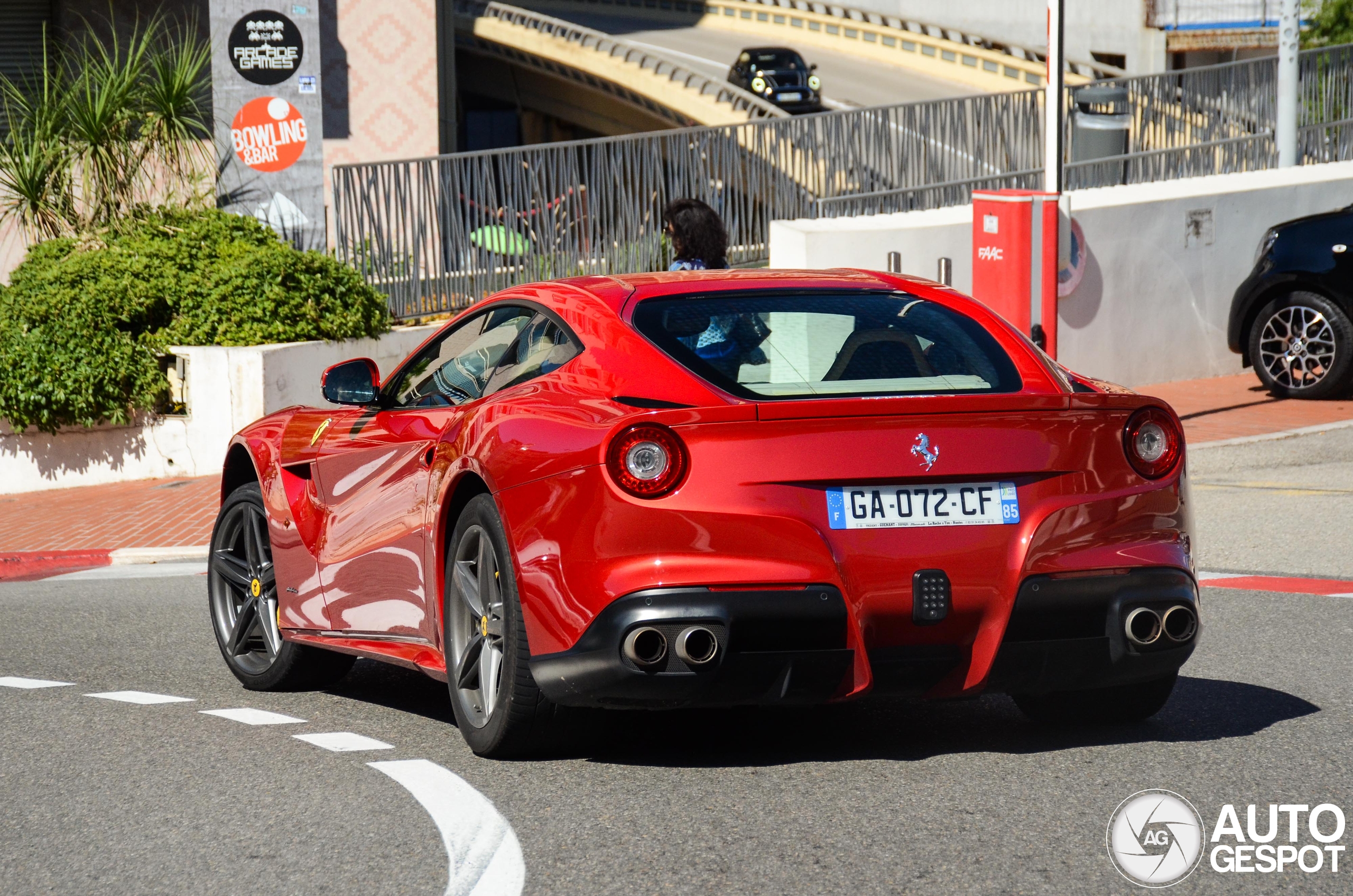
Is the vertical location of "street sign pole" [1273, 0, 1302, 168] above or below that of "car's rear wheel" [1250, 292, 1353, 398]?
above

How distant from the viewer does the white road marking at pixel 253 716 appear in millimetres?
6246

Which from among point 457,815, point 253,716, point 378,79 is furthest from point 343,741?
point 378,79

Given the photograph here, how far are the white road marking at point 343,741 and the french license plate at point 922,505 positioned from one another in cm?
174

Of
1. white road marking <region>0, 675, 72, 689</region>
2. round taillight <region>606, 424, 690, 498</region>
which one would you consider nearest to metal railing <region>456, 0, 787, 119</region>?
white road marking <region>0, 675, 72, 689</region>

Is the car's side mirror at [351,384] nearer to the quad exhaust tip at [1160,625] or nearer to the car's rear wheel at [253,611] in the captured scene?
the car's rear wheel at [253,611]

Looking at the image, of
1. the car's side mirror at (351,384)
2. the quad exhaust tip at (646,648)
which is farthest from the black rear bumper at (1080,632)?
the car's side mirror at (351,384)

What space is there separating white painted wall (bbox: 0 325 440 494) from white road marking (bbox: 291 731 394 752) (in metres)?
8.40

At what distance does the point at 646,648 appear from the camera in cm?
479

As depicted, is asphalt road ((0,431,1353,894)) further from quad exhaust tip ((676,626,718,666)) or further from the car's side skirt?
quad exhaust tip ((676,626,718,666))

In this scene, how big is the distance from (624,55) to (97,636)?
4711 centimetres

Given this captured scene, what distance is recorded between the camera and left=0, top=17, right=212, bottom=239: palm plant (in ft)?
52.6

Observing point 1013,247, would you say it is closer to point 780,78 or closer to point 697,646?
point 697,646

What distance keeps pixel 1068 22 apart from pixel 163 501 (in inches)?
2030

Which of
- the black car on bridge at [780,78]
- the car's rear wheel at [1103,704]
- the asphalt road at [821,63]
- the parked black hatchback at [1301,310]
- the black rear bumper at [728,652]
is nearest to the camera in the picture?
the black rear bumper at [728,652]
